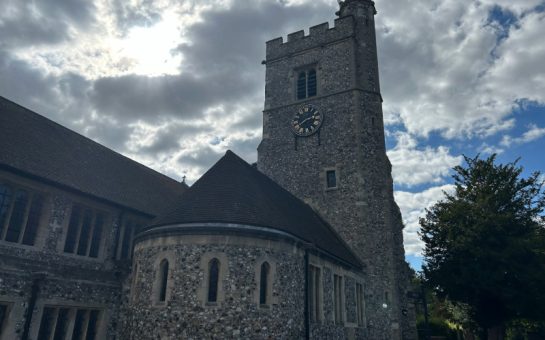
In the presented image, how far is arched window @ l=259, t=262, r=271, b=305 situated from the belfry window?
17.1 metres

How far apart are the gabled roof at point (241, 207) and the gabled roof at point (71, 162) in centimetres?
351

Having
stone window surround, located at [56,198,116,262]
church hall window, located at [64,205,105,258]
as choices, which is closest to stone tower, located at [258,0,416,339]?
stone window surround, located at [56,198,116,262]

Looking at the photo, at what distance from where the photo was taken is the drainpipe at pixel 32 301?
15.5 meters

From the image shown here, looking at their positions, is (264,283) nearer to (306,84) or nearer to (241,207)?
(241,207)

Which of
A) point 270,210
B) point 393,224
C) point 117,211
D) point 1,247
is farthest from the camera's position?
point 393,224

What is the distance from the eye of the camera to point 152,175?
→ 26.9 metres

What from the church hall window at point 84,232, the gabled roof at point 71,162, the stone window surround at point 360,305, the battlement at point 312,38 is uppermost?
the battlement at point 312,38

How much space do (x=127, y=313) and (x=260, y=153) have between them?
16114 millimetres

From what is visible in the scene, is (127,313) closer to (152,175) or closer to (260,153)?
(152,175)

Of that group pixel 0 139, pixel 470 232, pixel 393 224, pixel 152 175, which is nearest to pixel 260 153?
pixel 152 175

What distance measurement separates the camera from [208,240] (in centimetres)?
1570

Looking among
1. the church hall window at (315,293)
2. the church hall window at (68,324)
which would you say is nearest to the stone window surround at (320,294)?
the church hall window at (315,293)

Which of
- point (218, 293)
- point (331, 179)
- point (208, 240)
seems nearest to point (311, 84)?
point (331, 179)

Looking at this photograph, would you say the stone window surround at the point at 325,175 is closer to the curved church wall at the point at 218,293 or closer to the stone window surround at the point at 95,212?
Answer: the curved church wall at the point at 218,293
